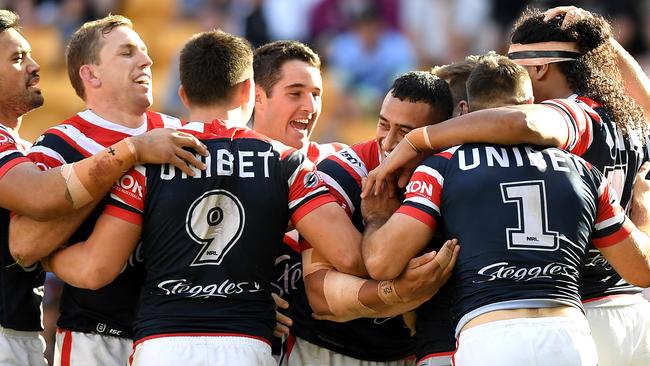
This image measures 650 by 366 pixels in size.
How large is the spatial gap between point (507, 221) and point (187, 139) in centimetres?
157

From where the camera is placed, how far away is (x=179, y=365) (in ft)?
16.0

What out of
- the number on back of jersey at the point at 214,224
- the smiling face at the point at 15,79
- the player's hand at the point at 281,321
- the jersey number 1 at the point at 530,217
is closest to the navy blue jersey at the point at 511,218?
the jersey number 1 at the point at 530,217

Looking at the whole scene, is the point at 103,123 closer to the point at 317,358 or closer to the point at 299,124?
the point at 299,124

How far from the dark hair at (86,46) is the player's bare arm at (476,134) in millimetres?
1764

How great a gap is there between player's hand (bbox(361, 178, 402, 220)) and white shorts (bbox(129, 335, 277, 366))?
2.90ft

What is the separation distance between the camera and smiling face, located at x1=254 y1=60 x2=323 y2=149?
22.1 ft

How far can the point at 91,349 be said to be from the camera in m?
5.60

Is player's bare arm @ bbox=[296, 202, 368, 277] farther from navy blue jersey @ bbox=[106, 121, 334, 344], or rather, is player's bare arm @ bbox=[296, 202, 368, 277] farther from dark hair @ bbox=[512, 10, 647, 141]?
dark hair @ bbox=[512, 10, 647, 141]

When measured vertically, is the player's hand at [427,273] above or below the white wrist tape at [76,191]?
below

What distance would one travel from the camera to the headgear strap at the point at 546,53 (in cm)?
573

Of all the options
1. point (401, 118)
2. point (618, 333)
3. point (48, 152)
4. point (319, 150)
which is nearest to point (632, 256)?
point (618, 333)

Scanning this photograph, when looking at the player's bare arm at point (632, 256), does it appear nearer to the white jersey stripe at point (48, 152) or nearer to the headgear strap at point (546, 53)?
the headgear strap at point (546, 53)

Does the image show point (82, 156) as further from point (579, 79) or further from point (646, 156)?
point (646, 156)

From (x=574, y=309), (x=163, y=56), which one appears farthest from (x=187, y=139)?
(x=163, y=56)
